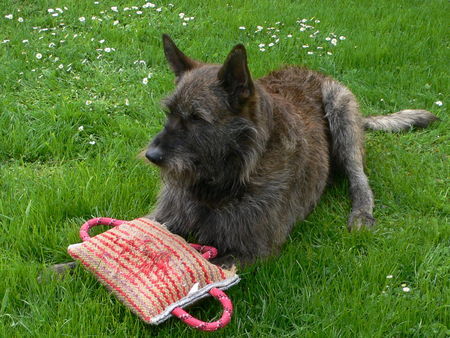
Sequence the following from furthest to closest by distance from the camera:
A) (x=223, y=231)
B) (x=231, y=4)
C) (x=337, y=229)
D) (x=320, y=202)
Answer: (x=231, y=4)
(x=320, y=202)
(x=337, y=229)
(x=223, y=231)

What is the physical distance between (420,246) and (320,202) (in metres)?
1.03

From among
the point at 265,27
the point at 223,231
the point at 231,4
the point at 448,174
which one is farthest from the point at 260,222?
the point at 231,4

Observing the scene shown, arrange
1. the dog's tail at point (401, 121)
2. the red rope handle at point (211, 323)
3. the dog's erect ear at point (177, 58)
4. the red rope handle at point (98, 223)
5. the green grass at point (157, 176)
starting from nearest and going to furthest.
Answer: the red rope handle at point (211, 323), the green grass at point (157, 176), the red rope handle at point (98, 223), the dog's erect ear at point (177, 58), the dog's tail at point (401, 121)

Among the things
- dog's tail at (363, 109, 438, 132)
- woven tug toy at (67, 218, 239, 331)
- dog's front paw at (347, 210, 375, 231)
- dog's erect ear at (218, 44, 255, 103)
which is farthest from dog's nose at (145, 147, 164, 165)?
dog's tail at (363, 109, 438, 132)

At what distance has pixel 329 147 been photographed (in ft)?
17.0

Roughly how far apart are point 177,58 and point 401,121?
2.83 m

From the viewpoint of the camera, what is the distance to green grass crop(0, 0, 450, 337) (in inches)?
131

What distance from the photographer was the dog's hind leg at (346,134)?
5039 millimetres

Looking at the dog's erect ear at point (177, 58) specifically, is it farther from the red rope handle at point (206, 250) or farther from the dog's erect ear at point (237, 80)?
the red rope handle at point (206, 250)

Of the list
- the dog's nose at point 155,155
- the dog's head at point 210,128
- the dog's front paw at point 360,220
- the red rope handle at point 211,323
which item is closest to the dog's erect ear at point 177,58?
the dog's head at point 210,128

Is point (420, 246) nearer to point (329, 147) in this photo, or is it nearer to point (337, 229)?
point (337, 229)

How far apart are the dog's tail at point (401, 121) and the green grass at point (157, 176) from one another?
0.10 meters

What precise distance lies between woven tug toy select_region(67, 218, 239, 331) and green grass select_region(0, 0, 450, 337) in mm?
118

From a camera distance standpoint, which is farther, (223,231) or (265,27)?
(265,27)
